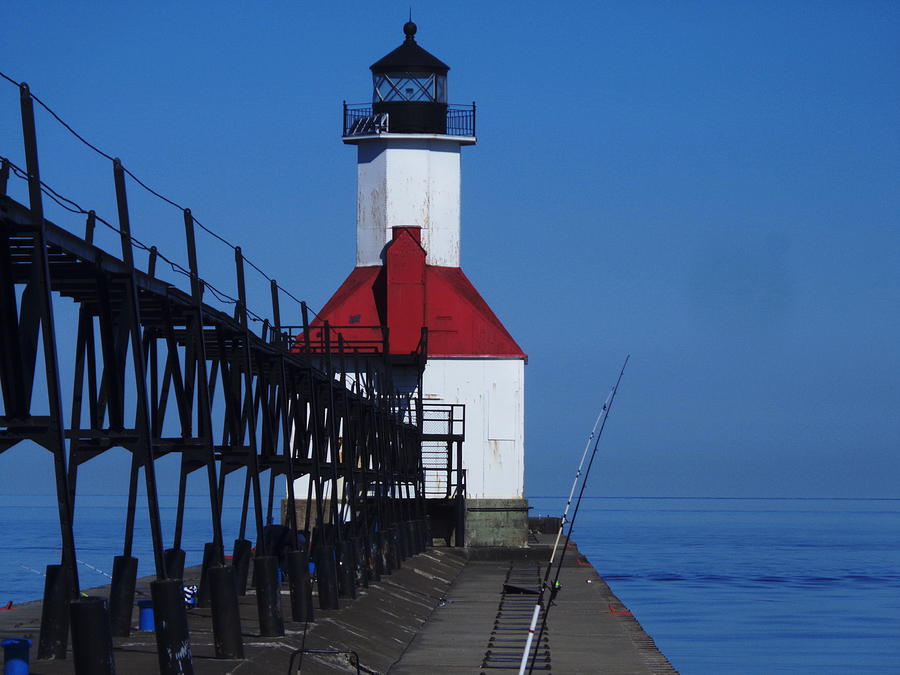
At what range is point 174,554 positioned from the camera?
70.0ft

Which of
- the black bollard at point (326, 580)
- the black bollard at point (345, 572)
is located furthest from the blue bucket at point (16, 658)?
the black bollard at point (345, 572)

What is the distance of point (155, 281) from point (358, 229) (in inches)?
1337

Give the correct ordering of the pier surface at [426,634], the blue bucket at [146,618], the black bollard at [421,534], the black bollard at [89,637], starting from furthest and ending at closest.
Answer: the black bollard at [421,534] → the blue bucket at [146,618] → the pier surface at [426,634] → the black bollard at [89,637]

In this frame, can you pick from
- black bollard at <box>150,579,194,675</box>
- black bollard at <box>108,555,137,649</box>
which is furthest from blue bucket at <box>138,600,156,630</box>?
black bollard at <box>150,579,194,675</box>

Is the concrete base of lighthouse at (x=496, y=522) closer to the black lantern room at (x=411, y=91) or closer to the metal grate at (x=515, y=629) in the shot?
the metal grate at (x=515, y=629)

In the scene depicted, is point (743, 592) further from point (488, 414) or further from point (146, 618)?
point (146, 618)

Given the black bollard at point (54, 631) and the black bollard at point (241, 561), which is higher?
the black bollard at point (241, 561)

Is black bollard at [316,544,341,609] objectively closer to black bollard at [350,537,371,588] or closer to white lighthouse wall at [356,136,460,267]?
black bollard at [350,537,371,588]

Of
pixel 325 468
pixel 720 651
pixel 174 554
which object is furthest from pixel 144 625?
pixel 720 651

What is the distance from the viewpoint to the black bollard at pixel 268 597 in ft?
60.5

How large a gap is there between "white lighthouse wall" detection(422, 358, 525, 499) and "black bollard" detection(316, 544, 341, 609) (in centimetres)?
2259

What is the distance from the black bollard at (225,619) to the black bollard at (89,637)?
4008mm

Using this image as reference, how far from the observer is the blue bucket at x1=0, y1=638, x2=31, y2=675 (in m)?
13.3

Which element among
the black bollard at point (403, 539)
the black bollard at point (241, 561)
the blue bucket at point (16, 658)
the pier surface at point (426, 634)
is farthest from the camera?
the black bollard at point (403, 539)
